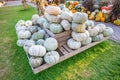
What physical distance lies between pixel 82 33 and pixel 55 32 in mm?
538

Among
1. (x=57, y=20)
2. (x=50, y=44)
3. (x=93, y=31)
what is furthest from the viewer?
(x=93, y=31)

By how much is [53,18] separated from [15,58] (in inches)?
48.3

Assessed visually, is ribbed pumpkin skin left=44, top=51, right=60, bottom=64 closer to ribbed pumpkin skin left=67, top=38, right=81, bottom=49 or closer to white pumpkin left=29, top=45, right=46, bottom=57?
white pumpkin left=29, top=45, right=46, bottom=57

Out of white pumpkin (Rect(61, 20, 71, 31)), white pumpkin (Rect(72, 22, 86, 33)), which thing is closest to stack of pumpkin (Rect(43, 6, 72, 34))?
white pumpkin (Rect(61, 20, 71, 31))

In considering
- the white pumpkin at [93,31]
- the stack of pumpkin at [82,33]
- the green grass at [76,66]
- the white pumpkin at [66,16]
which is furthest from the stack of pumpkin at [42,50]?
the white pumpkin at [93,31]

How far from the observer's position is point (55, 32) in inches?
83.6

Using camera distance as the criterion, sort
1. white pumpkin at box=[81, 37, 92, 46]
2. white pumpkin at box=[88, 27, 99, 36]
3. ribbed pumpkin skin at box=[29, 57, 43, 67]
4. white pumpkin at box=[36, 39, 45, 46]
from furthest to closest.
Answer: white pumpkin at box=[88, 27, 99, 36], white pumpkin at box=[81, 37, 92, 46], white pumpkin at box=[36, 39, 45, 46], ribbed pumpkin skin at box=[29, 57, 43, 67]

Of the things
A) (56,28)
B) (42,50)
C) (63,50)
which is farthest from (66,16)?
(42,50)

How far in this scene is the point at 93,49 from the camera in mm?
2492

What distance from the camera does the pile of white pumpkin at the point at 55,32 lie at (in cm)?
182

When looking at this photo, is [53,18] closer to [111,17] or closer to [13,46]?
[13,46]

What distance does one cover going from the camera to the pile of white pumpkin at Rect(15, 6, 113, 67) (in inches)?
71.6

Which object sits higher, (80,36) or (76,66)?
(80,36)

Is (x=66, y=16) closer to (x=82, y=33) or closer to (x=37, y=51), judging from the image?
(x=82, y=33)
